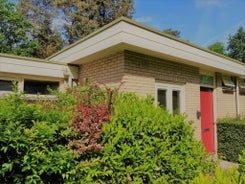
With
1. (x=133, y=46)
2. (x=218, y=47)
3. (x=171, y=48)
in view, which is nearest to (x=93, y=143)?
(x=133, y=46)

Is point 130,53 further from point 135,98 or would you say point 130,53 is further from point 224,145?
point 224,145

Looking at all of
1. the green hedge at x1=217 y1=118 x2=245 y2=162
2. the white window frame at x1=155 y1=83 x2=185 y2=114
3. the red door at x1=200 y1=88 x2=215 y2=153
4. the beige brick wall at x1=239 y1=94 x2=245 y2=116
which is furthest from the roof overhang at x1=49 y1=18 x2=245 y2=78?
the beige brick wall at x1=239 y1=94 x2=245 y2=116

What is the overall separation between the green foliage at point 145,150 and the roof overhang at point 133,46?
158 cm

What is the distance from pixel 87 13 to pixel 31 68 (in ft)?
53.1

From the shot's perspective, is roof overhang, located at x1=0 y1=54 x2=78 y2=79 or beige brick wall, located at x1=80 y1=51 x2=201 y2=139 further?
roof overhang, located at x1=0 y1=54 x2=78 y2=79

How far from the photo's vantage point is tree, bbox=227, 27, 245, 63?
31750 mm

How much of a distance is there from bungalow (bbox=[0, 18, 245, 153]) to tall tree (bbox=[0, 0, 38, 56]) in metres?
11.1

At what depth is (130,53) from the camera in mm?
5188

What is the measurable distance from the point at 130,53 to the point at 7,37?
49.1 feet

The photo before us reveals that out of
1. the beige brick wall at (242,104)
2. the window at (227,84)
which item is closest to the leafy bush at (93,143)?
the window at (227,84)

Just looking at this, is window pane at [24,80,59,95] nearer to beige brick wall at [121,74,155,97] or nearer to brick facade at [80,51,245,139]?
brick facade at [80,51,245,139]

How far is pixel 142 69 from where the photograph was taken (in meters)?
5.44

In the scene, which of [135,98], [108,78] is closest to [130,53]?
[108,78]

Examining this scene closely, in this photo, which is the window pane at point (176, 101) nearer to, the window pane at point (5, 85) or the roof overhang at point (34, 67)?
the roof overhang at point (34, 67)
